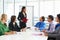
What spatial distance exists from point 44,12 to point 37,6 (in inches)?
21.9

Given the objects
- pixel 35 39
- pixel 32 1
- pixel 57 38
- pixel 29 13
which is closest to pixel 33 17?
pixel 29 13

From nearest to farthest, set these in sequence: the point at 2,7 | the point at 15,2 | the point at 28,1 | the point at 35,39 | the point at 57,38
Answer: the point at 57,38, the point at 35,39, the point at 2,7, the point at 15,2, the point at 28,1

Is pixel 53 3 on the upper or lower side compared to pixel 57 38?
upper

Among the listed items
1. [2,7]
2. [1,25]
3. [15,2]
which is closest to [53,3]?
[15,2]

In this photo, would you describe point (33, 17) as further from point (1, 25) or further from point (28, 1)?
point (1, 25)

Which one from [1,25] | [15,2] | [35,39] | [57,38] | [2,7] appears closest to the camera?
[57,38]

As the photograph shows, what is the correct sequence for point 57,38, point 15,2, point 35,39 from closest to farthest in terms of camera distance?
1. point 57,38
2. point 35,39
3. point 15,2

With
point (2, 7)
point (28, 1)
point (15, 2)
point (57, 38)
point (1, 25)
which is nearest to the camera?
point (57, 38)

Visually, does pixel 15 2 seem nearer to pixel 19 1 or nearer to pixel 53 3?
pixel 19 1

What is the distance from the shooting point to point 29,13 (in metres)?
9.32

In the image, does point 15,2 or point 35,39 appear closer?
point 35,39

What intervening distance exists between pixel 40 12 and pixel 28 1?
0.97 m

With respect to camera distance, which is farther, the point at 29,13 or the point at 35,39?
the point at 29,13

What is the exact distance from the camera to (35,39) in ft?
10.3
